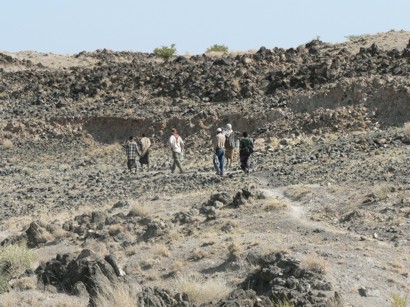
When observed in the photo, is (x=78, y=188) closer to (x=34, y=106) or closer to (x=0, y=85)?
(x=34, y=106)

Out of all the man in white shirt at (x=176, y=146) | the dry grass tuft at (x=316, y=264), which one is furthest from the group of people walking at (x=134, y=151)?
the dry grass tuft at (x=316, y=264)

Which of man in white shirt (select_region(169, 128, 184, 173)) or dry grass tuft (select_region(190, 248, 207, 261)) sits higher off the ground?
man in white shirt (select_region(169, 128, 184, 173))

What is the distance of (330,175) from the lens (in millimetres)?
18000

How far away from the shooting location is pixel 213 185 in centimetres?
1909

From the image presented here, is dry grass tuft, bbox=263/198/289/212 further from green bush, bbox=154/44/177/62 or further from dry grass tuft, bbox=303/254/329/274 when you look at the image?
green bush, bbox=154/44/177/62

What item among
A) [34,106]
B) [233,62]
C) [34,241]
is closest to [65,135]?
[34,106]

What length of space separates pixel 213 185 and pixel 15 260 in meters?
6.93

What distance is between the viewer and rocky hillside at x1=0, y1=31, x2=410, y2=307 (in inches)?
404

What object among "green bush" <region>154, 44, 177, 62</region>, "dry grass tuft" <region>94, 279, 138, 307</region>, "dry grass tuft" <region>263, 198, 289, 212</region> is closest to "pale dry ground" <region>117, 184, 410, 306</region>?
"dry grass tuft" <region>263, 198, 289, 212</region>

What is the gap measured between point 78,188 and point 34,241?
6.94 m

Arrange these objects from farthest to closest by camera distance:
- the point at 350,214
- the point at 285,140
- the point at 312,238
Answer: the point at 285,140
the point at 350,214
the point at 312,238

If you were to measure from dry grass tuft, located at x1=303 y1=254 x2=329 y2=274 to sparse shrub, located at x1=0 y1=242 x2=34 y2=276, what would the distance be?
206 inches

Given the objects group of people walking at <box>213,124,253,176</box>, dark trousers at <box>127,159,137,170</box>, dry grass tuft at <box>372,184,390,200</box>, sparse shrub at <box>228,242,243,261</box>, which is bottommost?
sparse shrub at <box>228,242,243,261</box>

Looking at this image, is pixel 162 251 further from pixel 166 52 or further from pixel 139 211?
pixel 166 52
